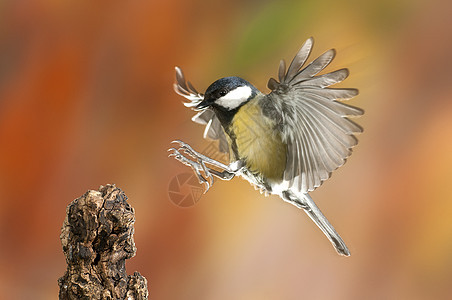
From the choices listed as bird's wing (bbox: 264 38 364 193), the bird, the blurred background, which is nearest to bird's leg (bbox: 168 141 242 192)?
the bird

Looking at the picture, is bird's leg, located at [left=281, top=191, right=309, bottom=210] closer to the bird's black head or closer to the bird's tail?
the bird's tail

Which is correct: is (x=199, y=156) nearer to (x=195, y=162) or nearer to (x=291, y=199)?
(x=195, y=162)

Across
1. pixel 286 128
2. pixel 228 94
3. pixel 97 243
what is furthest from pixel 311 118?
pixel 97 243

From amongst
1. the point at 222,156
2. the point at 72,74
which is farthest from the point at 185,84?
the point at 72,74

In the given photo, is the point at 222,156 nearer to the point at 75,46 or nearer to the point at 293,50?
the point at 293,50

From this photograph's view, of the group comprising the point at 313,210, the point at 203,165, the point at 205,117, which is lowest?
the point at 313,210

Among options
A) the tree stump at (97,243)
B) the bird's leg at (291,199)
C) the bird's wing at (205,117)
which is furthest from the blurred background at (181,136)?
the tree stump at (97,243)
